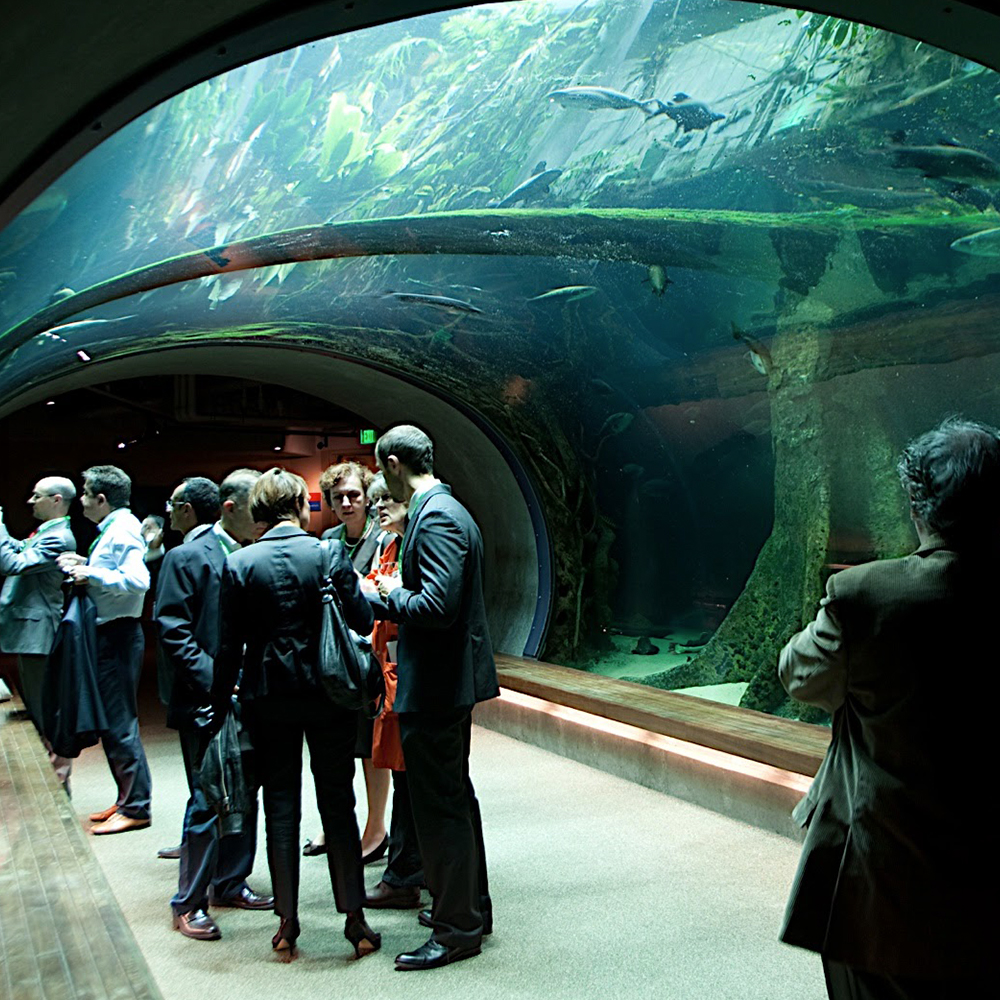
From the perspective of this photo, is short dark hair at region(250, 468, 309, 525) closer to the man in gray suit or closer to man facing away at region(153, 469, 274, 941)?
man facing away at region(153, 469, 274, 941)

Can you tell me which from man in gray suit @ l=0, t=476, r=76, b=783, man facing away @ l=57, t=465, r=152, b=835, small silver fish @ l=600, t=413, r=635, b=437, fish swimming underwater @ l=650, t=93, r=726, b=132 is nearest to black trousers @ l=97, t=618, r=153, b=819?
man facing away @ l=57, t=465, r=152, b=835

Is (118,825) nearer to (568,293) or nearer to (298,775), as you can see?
(298,775)

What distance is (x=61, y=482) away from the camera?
21.0 ft

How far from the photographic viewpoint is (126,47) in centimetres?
198

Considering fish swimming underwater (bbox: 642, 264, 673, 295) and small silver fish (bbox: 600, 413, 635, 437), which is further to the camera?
small silver fish (bbox: 600, 413, 635, 437)

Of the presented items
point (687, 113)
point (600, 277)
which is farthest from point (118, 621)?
point (600, 277)

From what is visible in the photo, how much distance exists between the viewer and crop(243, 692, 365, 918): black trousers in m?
3.81

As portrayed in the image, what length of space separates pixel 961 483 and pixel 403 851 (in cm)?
336

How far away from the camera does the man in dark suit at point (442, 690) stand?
379cm

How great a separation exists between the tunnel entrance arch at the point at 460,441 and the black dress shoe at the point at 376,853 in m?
6.56

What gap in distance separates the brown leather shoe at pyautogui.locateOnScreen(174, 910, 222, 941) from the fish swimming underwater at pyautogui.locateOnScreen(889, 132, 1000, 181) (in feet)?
18.8

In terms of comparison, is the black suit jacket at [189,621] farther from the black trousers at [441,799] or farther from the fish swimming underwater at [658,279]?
the fish swimming underwater at [658,279]

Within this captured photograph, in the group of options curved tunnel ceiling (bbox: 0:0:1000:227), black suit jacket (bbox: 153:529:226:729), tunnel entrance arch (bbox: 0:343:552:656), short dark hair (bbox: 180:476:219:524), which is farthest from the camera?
tunnel entrance arch (bbox: 0:343:552:656)

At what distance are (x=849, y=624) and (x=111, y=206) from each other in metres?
4.04
